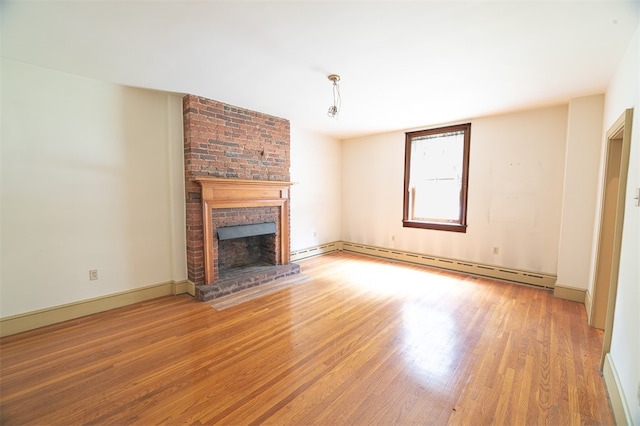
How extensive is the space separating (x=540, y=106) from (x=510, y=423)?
12.8 ft

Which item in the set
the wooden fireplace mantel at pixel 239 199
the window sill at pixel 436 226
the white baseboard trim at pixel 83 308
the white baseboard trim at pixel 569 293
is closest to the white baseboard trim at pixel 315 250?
the wooden fireplace mantel at pixel 239 199

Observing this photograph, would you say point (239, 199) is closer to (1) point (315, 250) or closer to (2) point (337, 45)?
(1) point (315, 250)

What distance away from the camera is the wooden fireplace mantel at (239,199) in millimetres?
3494

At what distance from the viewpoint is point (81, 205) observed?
286cm

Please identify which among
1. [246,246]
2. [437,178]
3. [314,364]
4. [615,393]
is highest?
[437,178]

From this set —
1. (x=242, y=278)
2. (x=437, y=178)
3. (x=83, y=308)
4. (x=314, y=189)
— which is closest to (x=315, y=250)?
(x=314, y=189)

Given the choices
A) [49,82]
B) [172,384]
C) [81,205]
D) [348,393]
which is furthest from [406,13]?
[81,205]

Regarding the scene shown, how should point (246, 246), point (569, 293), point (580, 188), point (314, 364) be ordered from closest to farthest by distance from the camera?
point (314, 364), point (580, 188), point (569, 293), point (246, 246)

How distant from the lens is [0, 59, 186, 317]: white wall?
2.50 meters

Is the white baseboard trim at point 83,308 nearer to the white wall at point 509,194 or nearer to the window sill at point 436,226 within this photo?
the window sill at point 436,226

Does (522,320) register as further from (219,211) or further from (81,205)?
(81,205)

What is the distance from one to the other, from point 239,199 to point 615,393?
3935mm

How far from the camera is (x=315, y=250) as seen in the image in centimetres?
559

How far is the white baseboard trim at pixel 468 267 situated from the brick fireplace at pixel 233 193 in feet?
6.58
